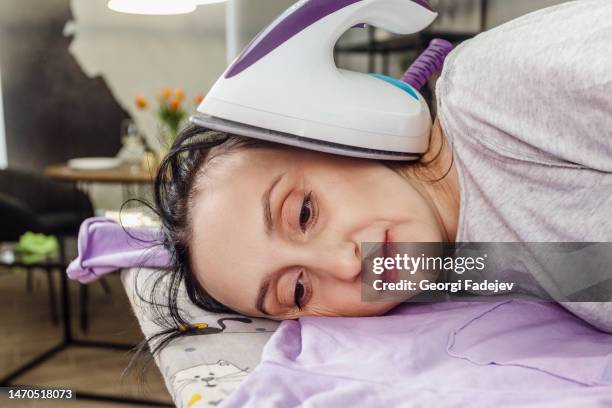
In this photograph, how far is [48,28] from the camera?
3254 millimetres

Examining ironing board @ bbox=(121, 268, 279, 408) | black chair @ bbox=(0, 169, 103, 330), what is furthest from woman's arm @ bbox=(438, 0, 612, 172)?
black chair @ bbox=(0, 169, 103, 330)

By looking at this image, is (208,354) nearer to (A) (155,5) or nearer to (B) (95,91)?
(A) (155,5)

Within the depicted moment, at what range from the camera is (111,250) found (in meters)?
1.00

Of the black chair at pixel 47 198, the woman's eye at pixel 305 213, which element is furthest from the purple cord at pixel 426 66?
the black chair at pixel 47 198

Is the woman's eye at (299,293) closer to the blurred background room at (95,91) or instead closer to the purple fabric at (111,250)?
the purple fabric at (111,250)

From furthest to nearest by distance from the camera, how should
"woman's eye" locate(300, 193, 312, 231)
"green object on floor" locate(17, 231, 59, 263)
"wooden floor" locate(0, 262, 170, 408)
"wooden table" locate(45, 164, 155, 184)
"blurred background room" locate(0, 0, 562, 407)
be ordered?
"blurred background room" locate(0, 0, 562, 407) → "wooden table" locate(45, 164, 155, 184) → "green object on floor" locate(17, 231, 59, 263) → "wooden floor" locate(0, 262, 170, 408) → "woman's eye" locate(300, 193, 312, 231)

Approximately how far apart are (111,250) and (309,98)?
0.53 metres

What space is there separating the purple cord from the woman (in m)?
0.20

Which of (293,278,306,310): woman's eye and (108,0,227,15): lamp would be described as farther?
(108,0,227,15): lamp

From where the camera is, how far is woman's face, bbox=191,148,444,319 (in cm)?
64

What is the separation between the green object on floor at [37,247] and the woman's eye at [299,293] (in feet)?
5.23

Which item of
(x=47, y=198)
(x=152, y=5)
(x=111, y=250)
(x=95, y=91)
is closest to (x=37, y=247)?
(x=47, y=198)

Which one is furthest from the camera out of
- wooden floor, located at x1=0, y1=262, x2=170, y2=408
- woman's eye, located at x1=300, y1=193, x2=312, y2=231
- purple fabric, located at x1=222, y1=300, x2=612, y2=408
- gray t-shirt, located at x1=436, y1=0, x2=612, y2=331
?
wooden floor, located at x1=0, y1=262, x2=170, y2=408

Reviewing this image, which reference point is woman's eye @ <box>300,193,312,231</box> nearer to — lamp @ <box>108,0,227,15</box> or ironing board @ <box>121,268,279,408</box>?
ironing board @ <box>121,268,279,408</box>
